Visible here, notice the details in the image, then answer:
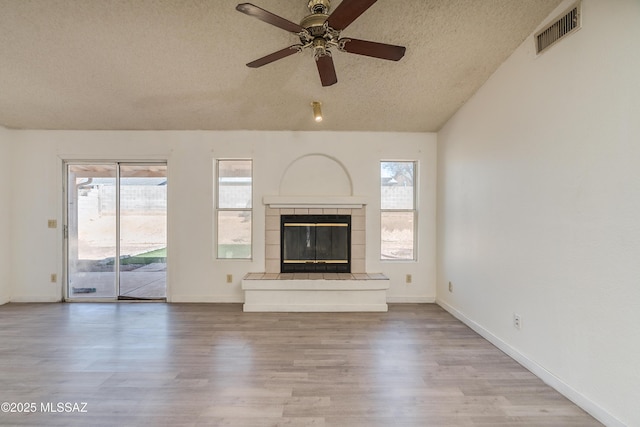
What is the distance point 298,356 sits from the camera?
254 centimetres

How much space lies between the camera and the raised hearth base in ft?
12.1

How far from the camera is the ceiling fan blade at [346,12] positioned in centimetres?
162

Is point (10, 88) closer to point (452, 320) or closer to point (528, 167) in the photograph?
point (528, 167)

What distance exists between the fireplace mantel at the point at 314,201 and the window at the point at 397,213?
0.42m

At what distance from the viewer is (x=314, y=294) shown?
12.3ft

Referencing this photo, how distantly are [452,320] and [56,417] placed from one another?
3681 mm

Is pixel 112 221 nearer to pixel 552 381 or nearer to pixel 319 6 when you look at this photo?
pixel 319 6

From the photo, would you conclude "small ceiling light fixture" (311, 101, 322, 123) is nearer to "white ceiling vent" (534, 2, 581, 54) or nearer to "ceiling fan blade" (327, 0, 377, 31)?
"ceiling fan blade" (327, 0, 377, 31)

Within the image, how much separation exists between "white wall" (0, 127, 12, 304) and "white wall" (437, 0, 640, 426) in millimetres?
6182

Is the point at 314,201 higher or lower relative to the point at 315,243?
higher

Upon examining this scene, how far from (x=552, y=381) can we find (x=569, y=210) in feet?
4.25

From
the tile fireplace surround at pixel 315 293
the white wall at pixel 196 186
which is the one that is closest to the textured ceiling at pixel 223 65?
the white wall at pixel 196 186

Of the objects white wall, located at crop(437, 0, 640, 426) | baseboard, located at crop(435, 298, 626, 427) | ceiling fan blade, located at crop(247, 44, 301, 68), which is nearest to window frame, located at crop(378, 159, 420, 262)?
white wall, located at crop(437, 0, 640, 426)

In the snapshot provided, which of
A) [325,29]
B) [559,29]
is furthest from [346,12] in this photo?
[559,29]
